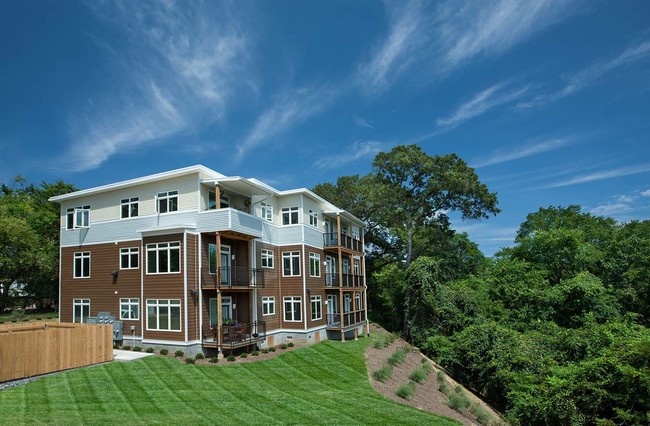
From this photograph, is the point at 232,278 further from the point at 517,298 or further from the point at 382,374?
the point at 517,298

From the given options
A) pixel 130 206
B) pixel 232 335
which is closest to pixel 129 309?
pixel 130 206

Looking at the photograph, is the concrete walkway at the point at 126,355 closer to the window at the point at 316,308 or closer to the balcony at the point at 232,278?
the balcony at the point at 232,278

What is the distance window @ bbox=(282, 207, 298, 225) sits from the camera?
24734 millimetres

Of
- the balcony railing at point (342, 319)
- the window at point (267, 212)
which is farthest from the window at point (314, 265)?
the window at point (267, 212)

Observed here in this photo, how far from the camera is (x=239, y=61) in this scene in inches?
801

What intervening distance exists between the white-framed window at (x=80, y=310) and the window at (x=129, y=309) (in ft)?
8.36

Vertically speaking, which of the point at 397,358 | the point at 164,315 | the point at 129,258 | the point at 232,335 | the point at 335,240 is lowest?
the point at 397,358

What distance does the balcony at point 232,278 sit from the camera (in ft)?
A: 61.6

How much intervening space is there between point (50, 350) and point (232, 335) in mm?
6673

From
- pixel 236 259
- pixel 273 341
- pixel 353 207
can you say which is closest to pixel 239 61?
pixel 236 259

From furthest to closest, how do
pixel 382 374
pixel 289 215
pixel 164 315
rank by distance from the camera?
pixel 289 215 → pixel 164 315 → pixel 382 374

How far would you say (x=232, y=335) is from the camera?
18641 millimetres

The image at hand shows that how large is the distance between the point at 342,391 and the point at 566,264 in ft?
87.6

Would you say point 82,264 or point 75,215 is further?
point 75,215
